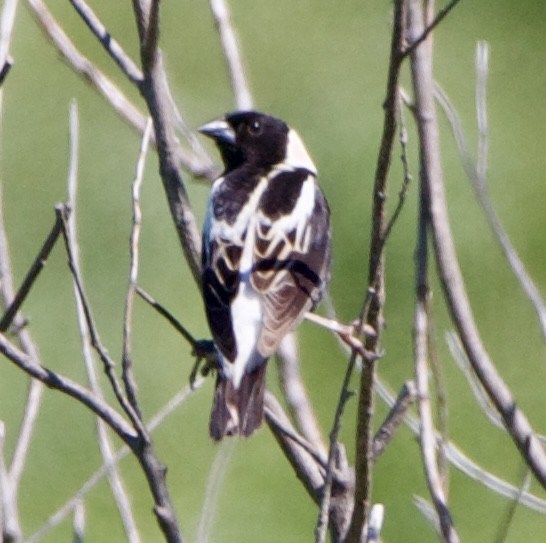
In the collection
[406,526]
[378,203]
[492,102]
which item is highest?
[378,203]

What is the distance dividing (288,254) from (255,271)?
9cm

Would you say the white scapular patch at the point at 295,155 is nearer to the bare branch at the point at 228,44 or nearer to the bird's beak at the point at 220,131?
the bird's beak at the point at 220,131

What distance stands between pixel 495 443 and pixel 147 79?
426 cm

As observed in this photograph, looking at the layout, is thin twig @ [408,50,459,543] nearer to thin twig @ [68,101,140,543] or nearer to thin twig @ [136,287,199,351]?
thin twig @ [136,287,199,351]

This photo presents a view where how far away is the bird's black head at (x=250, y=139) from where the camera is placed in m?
4.27

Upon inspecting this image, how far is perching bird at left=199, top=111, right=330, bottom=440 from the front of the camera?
317cm

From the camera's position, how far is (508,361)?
24.0ft

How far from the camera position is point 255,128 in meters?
4.33

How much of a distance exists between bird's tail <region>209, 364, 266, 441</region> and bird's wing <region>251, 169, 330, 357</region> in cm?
13

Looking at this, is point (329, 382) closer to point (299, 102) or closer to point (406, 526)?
point (406, 526)

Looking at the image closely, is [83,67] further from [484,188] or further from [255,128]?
[255,128]

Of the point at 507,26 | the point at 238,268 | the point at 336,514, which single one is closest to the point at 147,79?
the point at 238,268

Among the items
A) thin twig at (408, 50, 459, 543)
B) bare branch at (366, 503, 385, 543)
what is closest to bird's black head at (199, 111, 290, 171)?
thin twig at (408, 50, 459, 543)

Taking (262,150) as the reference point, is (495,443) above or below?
below
